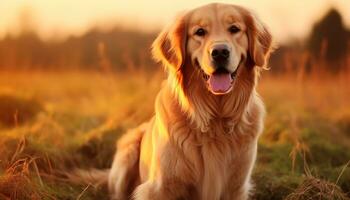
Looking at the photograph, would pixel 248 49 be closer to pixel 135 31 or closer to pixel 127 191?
pixel 127 191

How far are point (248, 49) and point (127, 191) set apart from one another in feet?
5.96

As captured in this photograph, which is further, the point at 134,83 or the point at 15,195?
the point at 134,83

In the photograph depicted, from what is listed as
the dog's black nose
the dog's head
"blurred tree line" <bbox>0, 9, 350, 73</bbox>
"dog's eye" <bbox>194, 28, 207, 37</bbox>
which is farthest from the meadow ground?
"dog's eye" <bbox>194, 28, 207, 37</bbox>

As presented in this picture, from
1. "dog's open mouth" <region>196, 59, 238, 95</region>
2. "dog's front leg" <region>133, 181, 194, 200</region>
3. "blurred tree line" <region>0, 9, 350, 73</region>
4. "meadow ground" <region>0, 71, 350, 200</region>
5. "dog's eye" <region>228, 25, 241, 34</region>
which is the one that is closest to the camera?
"dog's open mouth" <region>196, 59, 238, 95</region>

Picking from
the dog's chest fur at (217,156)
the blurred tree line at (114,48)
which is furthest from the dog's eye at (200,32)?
the blurred tree line at (114,48)

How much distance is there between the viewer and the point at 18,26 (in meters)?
12.6

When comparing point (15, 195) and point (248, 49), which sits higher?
point (248, 49)

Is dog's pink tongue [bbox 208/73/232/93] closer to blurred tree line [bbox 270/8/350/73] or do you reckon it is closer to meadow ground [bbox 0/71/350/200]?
meadow ground [bbox 0/71/350/200]

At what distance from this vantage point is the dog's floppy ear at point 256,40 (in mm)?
4336

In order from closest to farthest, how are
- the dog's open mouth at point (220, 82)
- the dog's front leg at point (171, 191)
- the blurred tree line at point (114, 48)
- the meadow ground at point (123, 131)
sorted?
the dog's open mouth at point (220, 82)
the dog's front leg at point (171, 191)
the meadow ground at point (123, 131)
the blurred tree line at point (114, 48)

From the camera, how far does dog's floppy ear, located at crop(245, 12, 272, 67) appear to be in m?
4.34

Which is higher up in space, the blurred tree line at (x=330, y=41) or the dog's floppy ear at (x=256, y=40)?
the dog's floppy ear at (x=256, y=40)

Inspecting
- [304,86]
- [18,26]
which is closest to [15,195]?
[304,86]

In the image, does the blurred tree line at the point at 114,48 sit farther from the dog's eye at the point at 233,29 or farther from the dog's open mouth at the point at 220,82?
the dog's open mouth at the point at 220,82
